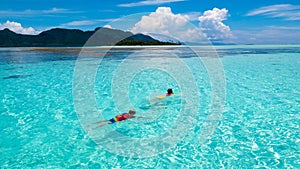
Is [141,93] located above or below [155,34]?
below

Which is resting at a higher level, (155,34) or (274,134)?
(155,34)

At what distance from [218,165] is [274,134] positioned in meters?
3.14

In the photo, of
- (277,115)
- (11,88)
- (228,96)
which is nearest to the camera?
(277,115)

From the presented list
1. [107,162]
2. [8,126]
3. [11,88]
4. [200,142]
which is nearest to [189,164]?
[200,142]

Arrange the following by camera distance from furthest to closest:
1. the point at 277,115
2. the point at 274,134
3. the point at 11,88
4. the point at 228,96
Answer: the point at 11,88
the point at 228,96
the point at 277,115
the point at 274,134

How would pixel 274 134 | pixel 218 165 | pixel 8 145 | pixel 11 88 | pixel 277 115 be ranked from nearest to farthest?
pixel 218 165 < pixel 8 145 < pixel 274 134 < pixel 277 115 < pixel 11 88

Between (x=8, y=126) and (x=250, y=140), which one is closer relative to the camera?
(x=250, y=140)

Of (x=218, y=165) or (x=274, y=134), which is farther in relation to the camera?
(x=274, y=134)

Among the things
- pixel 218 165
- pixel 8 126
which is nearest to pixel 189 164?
pixel 218 165

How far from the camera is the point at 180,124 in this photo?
30.7ft

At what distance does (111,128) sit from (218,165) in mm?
4314

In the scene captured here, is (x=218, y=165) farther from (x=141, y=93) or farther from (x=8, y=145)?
(x=141, y=93)

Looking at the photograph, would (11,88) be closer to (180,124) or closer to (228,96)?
(180,124)

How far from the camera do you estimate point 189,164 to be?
6.39m
